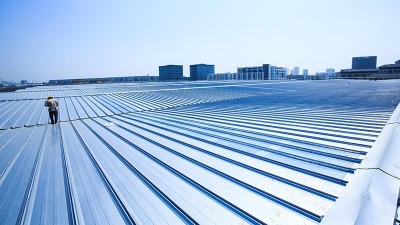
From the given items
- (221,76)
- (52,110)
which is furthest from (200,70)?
(52,110)

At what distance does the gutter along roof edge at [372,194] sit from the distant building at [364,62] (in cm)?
20902

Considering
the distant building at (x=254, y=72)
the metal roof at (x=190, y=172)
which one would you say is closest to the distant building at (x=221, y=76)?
the distant building at (x=254, y=72)

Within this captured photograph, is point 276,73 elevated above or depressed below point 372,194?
above

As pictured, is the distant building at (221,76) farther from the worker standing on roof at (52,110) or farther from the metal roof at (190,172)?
the metal roof at (190,172)

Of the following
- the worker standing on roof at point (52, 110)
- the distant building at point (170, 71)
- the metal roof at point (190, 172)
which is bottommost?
the metal roof at point (190, 172)

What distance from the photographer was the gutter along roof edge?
8.18 ft

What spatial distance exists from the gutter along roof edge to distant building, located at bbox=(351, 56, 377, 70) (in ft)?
686

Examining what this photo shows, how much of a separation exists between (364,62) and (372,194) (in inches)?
8884

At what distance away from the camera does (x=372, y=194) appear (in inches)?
114

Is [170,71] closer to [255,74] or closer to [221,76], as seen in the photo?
[221,76]

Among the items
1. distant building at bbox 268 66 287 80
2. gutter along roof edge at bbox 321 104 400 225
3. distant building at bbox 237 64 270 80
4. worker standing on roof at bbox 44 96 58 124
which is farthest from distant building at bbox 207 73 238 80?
gutter along roof edge at bbox 321 104 400 225

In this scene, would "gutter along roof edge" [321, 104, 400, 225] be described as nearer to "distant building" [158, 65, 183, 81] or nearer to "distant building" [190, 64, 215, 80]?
"distant building" [190, 64, 215, 80]

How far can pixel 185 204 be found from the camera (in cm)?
305

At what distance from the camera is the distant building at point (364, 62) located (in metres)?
174
